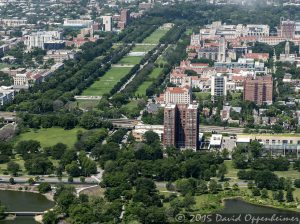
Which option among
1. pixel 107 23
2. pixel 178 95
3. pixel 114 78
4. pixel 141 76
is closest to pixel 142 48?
pixel 107 23

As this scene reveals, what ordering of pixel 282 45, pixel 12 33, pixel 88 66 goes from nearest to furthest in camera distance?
pixel 88 66 → pixel 282 45 → pixel 12 33

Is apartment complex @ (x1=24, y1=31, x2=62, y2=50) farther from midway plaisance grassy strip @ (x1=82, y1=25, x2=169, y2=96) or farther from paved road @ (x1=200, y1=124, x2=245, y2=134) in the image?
paved road @ (x1=200, y1=124, x2=245, y2=134)

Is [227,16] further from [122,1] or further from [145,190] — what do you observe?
[145,190]

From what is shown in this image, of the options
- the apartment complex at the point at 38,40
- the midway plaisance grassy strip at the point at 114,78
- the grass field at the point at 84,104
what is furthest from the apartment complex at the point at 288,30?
the grass field at the point at 84,104

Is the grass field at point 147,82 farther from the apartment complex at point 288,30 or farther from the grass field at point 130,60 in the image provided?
the apartment complex at point 288,30

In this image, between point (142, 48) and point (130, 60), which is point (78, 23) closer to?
point (142, 48)

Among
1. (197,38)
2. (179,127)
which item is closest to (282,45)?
(197,38)
